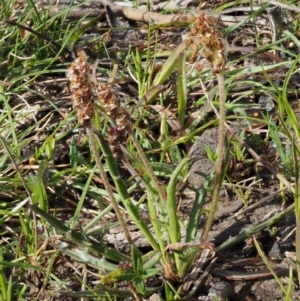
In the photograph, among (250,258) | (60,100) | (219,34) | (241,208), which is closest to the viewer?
(219,34)

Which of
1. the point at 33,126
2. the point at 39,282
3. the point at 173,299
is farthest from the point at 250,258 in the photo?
the point at 33,126

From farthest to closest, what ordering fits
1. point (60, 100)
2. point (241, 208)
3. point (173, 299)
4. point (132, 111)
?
1. point (60, 100)
2. point (132, 111)
3. point (241, 208)
4. point (173, 299)

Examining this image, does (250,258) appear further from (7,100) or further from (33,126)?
(7,100)

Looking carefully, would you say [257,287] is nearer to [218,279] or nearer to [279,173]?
[218,279]

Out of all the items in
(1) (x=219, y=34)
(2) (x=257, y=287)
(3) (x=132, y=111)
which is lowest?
(2) (x=257, y=287)

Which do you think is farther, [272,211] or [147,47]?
[147,47]

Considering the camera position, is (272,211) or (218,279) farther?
(272,211)

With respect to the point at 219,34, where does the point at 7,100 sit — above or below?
below

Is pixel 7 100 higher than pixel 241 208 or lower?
higher

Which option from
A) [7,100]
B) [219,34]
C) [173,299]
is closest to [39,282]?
[173,299]
